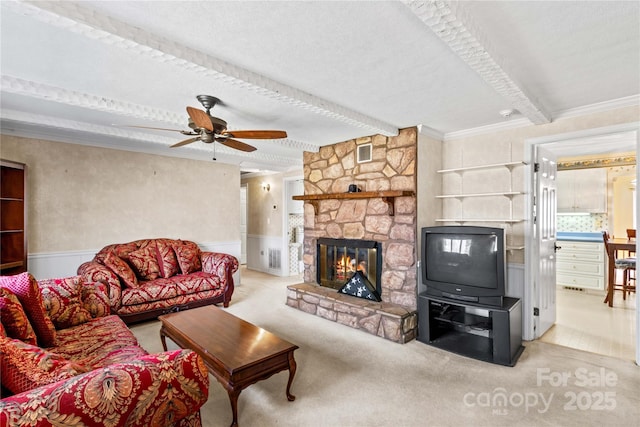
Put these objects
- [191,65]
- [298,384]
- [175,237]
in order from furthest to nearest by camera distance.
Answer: [175,237] < [298,384] < [191,65]

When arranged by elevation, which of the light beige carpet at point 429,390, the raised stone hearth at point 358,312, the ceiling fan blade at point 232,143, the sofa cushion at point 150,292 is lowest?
the light beige carpet at point 429,390

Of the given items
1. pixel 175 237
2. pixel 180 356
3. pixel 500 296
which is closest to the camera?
pixel 180 356

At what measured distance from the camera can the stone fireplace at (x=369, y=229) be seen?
3590 mm

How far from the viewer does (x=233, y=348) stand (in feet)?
7.39

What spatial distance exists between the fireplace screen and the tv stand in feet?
2.35

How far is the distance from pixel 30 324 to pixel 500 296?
11.7 feet

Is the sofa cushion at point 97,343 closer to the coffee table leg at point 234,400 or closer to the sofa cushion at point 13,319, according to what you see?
the sofa cushion at point 13,319

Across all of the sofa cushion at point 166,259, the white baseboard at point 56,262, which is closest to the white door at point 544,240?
the sofa cushion at point 166,259

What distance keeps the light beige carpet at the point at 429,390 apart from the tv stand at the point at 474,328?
10 centimetres

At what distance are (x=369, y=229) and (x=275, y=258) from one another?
10.8ft

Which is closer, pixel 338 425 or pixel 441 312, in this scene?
pixel 338 425

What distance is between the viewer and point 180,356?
4.25 ft

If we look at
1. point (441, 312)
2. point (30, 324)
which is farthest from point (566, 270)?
point (30, 324)

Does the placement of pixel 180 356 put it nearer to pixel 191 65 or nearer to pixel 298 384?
pixel 298 384
